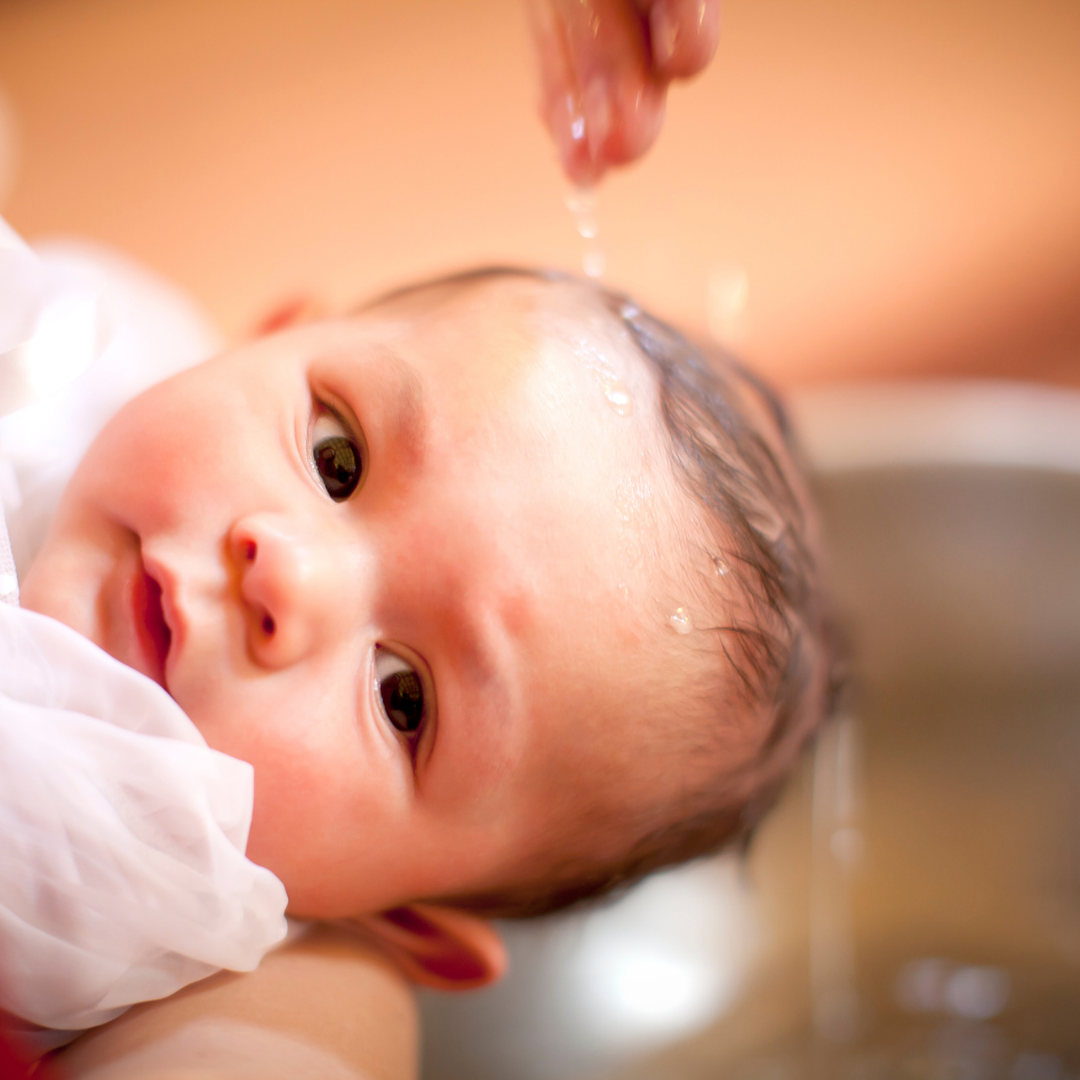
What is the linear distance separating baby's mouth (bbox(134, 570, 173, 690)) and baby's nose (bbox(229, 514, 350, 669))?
4cm

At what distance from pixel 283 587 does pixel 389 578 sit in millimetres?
58

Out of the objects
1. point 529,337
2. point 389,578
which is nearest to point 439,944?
point 389,578

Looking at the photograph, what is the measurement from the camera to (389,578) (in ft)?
1.61

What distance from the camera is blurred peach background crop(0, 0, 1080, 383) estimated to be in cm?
125

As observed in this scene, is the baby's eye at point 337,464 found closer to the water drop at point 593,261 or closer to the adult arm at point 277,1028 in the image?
the adult arm at point 277,1028

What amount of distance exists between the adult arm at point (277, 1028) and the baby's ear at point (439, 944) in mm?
24

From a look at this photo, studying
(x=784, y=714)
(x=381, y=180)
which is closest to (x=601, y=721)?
(x=784, y=714)

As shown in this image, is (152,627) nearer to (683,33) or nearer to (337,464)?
(337,464)

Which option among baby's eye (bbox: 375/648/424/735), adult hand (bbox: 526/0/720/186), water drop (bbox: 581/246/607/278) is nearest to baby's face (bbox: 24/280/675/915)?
baby's eye (bbox: 375/648/424/735)

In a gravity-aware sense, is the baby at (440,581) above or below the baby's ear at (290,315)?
below

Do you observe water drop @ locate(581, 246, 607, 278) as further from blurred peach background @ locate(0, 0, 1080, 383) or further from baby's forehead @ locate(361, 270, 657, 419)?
baby's forehead @ locate(361, 270, 657, 419)

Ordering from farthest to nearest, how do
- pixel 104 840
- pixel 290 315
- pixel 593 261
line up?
pixel 593 261 → pixel 290 315 → pixel 104 840

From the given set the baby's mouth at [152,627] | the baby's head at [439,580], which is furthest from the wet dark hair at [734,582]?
the baby's mouth at [152,627]

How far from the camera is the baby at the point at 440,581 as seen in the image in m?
0.47
